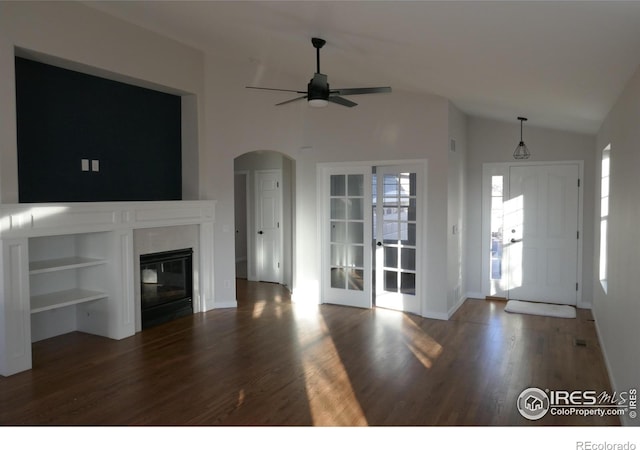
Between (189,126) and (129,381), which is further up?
(189,126)

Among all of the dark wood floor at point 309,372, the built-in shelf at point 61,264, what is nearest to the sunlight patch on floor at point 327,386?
the dark wood floor at point 309,372

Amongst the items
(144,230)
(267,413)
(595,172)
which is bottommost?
(267,413)

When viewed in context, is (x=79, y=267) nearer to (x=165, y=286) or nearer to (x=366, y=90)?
(x=165, y=286)

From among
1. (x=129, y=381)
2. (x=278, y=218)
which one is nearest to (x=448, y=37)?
(x=129, y=381)

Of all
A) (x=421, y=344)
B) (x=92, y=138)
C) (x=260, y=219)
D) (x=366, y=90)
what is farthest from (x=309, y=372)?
(x=260, y=219)

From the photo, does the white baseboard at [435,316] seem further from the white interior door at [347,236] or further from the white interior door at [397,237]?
the white interior door at [347,236]

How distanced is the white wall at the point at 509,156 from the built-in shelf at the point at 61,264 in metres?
5.21

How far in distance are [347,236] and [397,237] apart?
2.53ft

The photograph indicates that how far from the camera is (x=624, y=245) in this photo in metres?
3.36

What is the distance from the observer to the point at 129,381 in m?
4.02

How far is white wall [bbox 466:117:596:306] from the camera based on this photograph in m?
6.48

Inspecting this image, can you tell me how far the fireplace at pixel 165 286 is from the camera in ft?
18.5

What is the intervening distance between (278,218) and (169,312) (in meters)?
3.03

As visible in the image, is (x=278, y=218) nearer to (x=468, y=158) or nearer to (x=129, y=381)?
(x=468, y=158)
